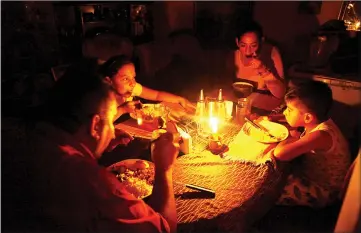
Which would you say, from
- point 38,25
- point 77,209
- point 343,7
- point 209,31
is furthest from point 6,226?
point 343,7

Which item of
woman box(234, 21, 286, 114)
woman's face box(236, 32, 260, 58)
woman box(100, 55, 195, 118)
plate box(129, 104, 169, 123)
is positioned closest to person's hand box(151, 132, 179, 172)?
plate box(129, 104, 169, 123)

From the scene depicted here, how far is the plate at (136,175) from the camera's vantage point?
1026 millimetres

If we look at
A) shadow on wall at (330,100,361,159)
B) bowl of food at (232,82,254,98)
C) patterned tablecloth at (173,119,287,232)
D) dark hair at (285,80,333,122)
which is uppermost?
dark hair at (285,80,333,122)

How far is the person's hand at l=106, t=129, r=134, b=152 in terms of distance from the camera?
4.16 ft

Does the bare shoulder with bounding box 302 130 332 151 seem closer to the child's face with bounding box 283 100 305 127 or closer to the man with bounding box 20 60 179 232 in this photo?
the child's face with bounding box 283 100 305 127

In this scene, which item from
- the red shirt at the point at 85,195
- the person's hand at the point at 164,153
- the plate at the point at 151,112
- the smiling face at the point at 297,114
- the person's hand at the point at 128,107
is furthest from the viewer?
the person's hand at the point at 128,107

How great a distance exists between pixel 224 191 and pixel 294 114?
0.54 metres

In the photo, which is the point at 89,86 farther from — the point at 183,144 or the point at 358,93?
the point at 358,93

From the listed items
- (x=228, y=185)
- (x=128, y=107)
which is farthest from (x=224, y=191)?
(x=128, y=107)

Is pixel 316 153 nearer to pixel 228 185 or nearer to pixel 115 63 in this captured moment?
pixel 228 185

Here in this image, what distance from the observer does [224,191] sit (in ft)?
3.35

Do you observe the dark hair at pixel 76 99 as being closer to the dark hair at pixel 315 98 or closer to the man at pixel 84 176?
the man at pixel 84 176

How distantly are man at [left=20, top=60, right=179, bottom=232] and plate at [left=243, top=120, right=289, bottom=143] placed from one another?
485 millimetres

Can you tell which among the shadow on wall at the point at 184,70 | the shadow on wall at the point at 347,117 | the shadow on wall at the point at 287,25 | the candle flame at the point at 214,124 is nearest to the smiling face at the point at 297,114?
the candle flame at the point at 214,124
